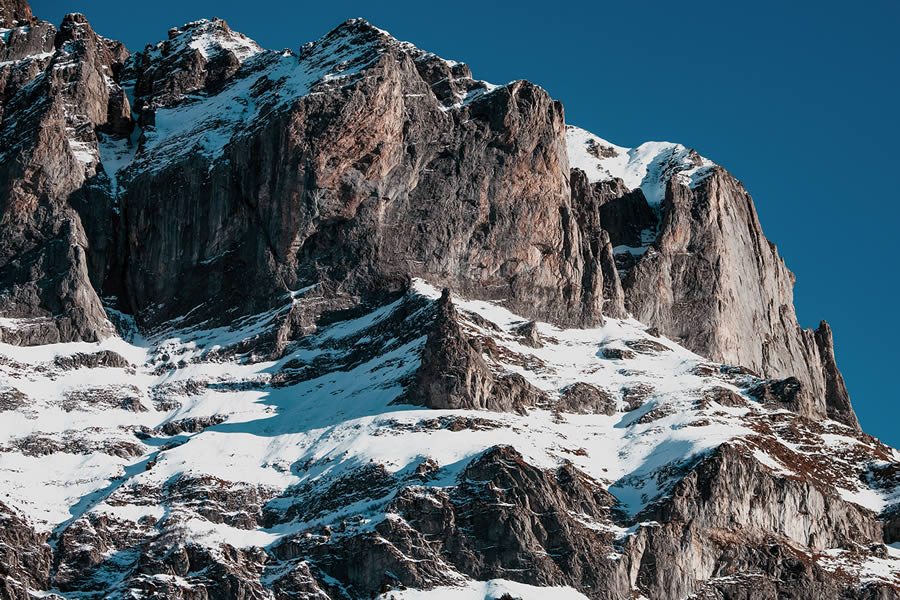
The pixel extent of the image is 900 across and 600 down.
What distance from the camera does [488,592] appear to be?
156 metres

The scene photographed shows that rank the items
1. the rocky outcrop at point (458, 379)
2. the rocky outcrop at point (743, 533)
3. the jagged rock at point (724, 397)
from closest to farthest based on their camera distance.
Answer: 1. the rocky outcrop at point (743, 533)
2. the rocky outcrop at point (458, 379)
3. the jagged rock at point (724, 397)

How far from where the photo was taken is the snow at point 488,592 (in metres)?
156

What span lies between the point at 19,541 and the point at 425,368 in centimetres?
4028

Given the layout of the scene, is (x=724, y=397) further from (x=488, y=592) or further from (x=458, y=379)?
(x=488, y=592)

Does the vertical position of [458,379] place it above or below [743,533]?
above

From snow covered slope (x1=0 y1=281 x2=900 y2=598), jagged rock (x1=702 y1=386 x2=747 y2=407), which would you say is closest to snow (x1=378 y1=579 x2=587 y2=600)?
snow covered slope (x1=0 y1=281 x2=900 y2=598)

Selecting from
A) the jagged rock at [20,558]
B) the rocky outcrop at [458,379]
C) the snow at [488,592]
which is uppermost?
the rocky outcrop at [458,379]

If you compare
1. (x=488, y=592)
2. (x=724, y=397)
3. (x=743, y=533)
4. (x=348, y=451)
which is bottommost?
(x=488, y=592)

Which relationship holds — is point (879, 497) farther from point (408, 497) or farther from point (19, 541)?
point (19, 541)

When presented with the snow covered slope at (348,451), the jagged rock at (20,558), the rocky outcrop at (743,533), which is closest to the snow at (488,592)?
the snow covered slope at (348,451)

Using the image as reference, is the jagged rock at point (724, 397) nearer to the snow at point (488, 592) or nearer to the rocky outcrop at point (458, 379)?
the rocky outcrop at point (458, 379)

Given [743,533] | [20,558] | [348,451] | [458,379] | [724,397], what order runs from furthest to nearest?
[724,397]
[458,379]
[348,451]
[743,533]
[20,558]

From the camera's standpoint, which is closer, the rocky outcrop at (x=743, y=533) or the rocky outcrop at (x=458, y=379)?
the rocky outcrop at (x=743, y=533)

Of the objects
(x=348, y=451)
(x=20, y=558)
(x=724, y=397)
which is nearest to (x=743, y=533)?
(x=724, y=397)
